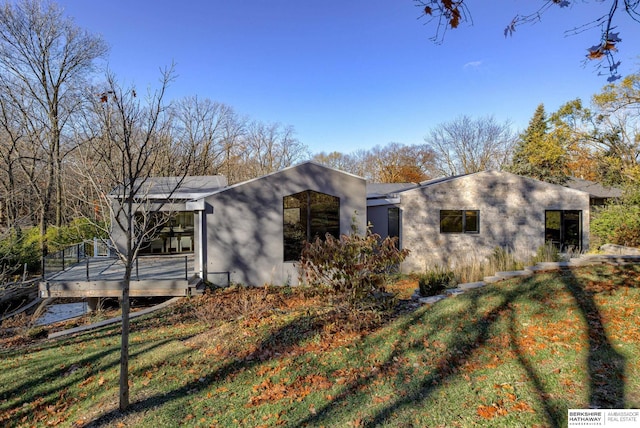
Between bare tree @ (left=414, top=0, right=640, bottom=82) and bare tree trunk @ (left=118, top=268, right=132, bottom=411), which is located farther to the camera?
bare tree trunk @ (left=118, top=268, right=132, bottom=411)

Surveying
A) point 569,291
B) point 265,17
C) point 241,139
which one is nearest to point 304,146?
point 241,139

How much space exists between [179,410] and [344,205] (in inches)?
311

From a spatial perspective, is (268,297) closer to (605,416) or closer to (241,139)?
(605,416)

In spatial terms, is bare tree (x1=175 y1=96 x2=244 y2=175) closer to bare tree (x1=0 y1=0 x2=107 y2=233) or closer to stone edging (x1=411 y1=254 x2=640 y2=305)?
bare tree (x1=0 y1=0 x2=107 y2=233)

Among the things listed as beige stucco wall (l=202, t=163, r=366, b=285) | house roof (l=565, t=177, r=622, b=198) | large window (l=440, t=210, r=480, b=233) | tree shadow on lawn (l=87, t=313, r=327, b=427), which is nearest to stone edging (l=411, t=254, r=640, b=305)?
tree shadow on lawn (l=87, t=313, r=327, b=427)

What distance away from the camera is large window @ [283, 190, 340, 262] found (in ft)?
34.6

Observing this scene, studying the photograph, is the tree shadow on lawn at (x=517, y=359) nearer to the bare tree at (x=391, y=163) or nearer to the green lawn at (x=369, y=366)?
the green lawn at (x=369, y=366)

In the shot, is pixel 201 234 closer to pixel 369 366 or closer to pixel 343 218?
pixel 343 218

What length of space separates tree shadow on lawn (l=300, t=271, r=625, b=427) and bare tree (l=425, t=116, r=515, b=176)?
28792 mm

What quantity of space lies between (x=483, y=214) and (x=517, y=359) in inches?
386

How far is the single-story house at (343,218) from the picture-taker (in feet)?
33.8

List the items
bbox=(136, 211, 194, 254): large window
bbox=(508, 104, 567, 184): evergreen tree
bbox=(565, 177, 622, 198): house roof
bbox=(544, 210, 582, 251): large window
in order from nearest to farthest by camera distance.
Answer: bbox=(136, 211, 194, 254): large window → bbox=(544, 210, 582, 251): large window → bbox=(508, 104, 567, 184): evergreen tree → bbox=(565, 177, 622, 198): house roof

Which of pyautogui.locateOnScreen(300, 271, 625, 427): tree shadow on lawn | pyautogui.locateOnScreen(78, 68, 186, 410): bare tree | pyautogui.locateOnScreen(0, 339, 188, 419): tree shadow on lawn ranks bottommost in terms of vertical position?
pyautogui.locateOnScreen(0, 339, 188, 419): tree shadow on lawn

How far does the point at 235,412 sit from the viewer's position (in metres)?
3.59
